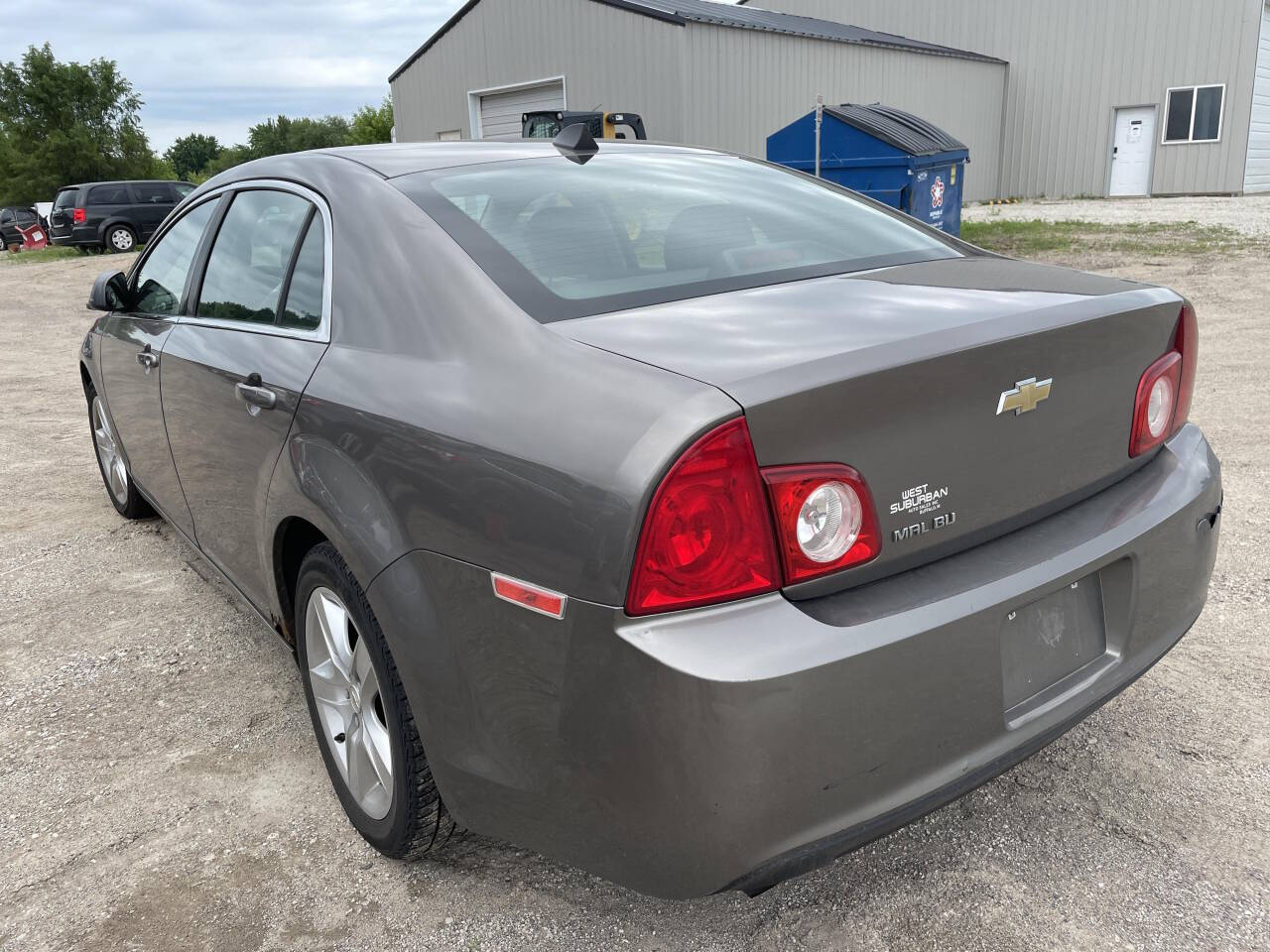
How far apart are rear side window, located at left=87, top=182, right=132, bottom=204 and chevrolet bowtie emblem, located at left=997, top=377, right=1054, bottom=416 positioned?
998 inches

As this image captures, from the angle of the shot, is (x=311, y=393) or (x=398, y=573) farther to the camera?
(x=311, y=393)

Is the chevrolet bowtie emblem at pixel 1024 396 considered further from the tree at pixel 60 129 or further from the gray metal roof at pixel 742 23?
the tree at pixel 60 129

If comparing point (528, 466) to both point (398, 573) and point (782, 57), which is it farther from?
point (782, 57)

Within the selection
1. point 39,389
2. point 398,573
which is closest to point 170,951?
point 398,573

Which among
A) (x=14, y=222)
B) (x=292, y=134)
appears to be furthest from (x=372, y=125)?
(x=14, y=222)

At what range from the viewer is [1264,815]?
2.32 m

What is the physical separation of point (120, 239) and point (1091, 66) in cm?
2343

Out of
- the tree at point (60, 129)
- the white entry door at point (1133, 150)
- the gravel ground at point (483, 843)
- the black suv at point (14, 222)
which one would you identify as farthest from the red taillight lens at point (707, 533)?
the tree at point (60, 129)

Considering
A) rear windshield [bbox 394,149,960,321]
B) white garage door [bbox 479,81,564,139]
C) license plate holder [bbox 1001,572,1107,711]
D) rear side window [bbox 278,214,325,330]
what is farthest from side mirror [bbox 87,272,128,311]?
white garage door [bbox 479,81,564,139]

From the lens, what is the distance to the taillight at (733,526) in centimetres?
155

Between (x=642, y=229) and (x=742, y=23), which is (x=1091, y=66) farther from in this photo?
(x=642, y=229)

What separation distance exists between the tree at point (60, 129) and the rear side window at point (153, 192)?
2647cm

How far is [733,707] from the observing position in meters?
1.51

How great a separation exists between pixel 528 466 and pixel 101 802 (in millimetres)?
1723
